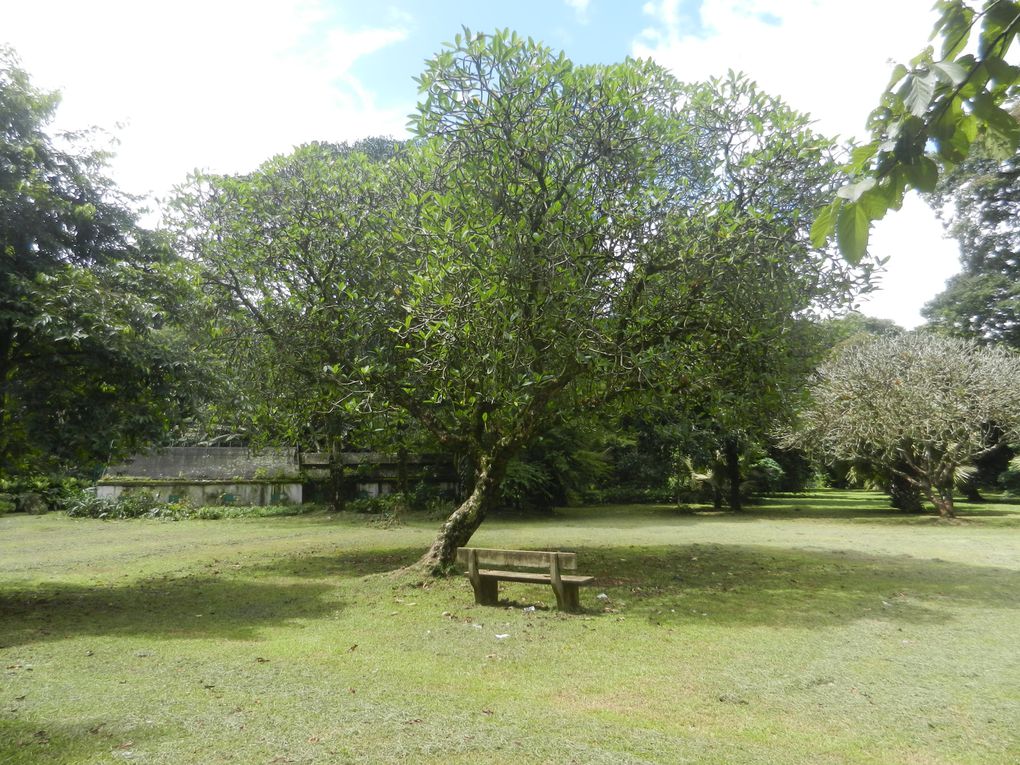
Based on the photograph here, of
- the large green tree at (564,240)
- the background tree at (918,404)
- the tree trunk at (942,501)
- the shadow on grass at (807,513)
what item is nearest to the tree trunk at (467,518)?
the large green tree at (564,240)

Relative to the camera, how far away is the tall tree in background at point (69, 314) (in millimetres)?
8141

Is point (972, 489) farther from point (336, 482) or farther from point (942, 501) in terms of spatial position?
point (336, 482)

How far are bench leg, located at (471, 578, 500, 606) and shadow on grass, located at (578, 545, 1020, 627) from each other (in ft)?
4.23

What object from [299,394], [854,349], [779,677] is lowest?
[779,677]

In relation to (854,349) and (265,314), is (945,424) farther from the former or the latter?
(265,314)

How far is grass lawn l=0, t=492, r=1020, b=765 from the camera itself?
4.38 metres

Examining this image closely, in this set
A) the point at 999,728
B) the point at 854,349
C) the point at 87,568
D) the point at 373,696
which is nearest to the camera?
the point at 999,728

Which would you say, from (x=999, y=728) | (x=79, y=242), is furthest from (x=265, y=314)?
(x=999, y=728)

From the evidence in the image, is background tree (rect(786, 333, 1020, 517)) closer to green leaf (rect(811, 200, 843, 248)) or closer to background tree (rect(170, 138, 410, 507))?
background tree (rect(170, 138, 410, 507))

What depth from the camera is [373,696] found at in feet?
17.4

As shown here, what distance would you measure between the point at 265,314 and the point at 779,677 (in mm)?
9475

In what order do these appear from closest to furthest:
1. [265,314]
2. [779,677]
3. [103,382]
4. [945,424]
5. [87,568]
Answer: [779,677] < [103,382] < [265,314] < [87,568] < [945,424]

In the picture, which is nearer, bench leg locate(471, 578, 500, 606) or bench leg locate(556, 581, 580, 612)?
bench leg locate(556, 581, 580, 612)

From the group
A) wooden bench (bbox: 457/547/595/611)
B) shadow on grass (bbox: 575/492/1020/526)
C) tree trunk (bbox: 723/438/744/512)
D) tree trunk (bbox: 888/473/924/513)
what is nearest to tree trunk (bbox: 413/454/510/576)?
wooden bench (bbox: 457/547/595/611)
